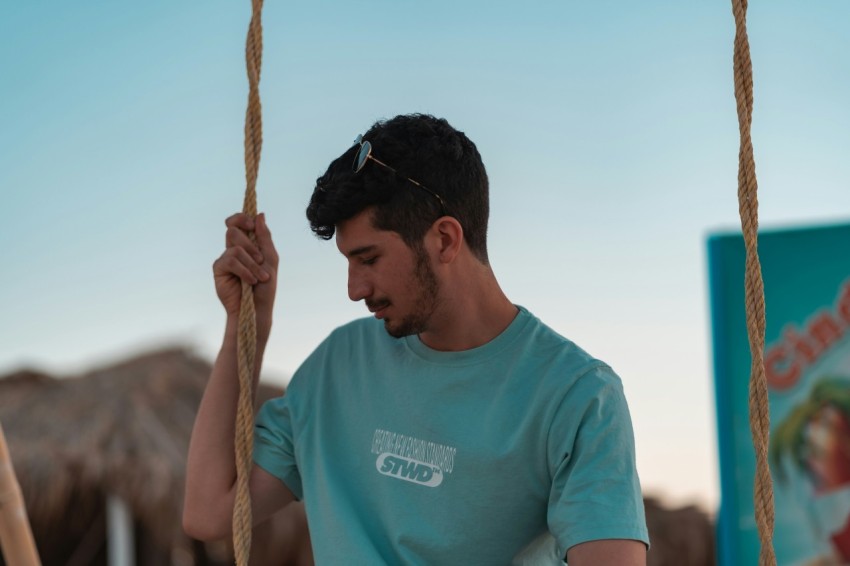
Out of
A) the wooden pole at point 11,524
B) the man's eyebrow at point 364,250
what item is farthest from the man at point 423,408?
the wooden pole at point 11,524

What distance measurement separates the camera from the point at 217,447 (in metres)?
1.75

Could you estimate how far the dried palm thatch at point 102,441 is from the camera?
20.2ft

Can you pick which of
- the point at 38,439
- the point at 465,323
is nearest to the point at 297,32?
the point at 38,439

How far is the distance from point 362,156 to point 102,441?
513cm

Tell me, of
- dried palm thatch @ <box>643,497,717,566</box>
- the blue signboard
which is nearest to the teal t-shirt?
the blue signboard

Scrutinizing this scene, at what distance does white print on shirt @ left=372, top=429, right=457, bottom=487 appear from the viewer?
1604mm

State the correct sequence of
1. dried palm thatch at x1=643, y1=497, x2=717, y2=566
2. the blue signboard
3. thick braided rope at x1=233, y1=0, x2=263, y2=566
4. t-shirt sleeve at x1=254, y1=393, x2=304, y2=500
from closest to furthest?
thick braided rope at x1=233, y1=0, x2=263, y2=566
t-shirt sleeve at x1=254, y1=393, x2=304, y2=500
the blue signboard
dried palm thatch at x1=643, y1=497, x2=717, y2=566

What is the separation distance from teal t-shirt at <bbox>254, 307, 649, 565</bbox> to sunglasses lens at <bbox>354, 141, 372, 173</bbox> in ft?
0.93

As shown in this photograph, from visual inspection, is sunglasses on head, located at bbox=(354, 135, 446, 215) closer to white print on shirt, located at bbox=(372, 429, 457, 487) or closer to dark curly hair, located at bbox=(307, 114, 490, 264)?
dark curly hair, located at bbox=(307, 114, 490, 264)

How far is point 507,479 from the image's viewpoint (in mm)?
1561

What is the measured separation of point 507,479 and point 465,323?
26 centimetres

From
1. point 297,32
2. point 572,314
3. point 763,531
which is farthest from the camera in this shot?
point 572,314

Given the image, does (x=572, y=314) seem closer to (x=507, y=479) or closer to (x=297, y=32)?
(x=297, y=32)

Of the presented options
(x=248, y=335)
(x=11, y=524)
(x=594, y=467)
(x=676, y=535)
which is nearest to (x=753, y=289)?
(x=594, y=467)
